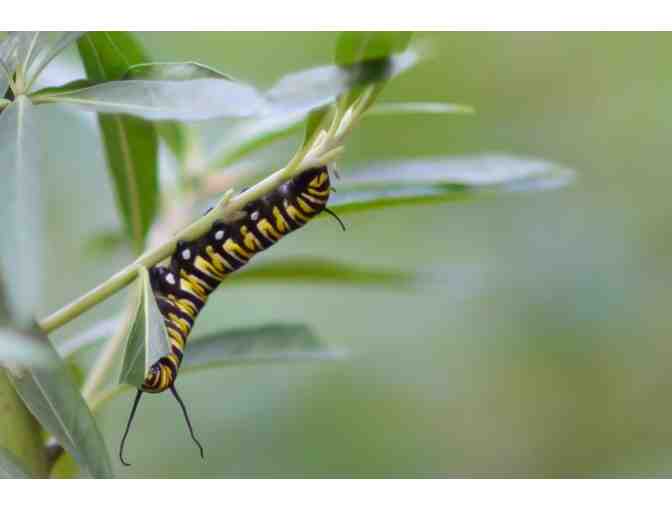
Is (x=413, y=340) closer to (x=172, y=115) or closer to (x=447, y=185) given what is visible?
(x=447, y=185)

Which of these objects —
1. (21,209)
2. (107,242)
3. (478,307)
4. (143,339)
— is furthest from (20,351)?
(478,307)

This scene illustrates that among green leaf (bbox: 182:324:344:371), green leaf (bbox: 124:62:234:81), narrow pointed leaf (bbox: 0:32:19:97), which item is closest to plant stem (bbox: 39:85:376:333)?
green leaf (bbox: 124:62:234:81)

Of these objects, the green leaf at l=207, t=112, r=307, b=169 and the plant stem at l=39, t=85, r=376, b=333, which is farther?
the green leaf at l=207, t=112, r=307, b=169

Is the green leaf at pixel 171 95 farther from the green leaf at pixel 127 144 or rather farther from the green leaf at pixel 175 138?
the green leaf at pixel 175 138

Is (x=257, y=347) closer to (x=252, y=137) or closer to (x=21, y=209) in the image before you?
(x=252, y=137)

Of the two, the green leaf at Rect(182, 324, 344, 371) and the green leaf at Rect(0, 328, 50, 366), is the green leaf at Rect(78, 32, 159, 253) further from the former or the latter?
the green leaf at Rect(0, 328, 50, 366)

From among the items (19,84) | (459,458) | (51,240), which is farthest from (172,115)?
(459,458)
